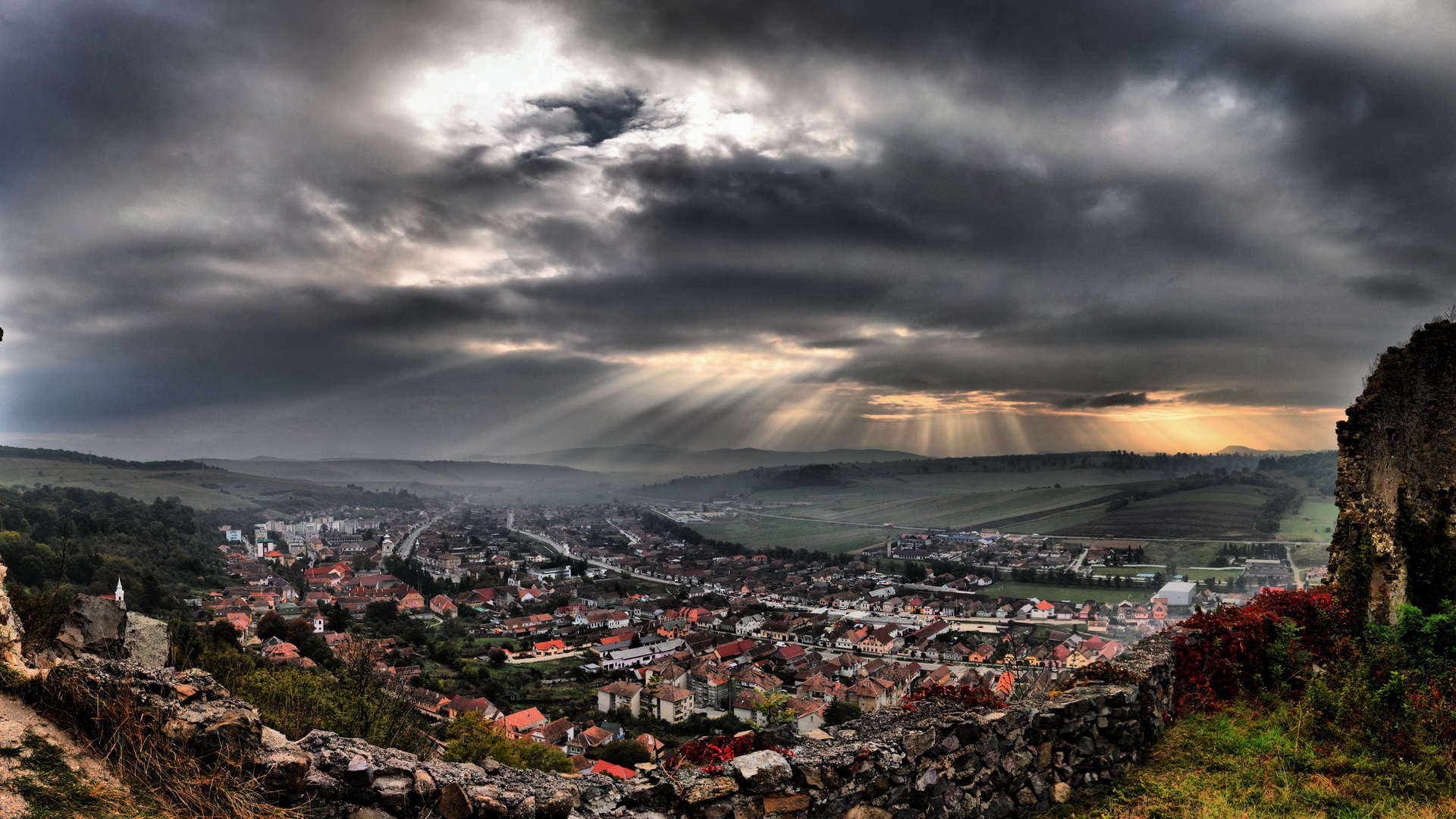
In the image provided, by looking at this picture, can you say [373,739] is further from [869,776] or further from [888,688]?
[888,688]

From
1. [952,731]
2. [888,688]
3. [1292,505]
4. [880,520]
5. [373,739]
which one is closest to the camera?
[952,731]

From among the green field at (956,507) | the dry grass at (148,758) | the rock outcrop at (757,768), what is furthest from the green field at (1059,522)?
the dry grass at (148,758)

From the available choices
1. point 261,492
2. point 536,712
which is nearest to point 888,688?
point 536,712

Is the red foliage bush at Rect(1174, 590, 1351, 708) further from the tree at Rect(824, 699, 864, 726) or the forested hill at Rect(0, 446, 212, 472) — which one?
the forested hill at Rect(0, 446, 212, 472)

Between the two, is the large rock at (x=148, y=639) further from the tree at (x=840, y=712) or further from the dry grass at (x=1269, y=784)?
the tree at (x=840, y=712)

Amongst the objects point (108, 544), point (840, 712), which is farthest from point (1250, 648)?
point (108, 544)
